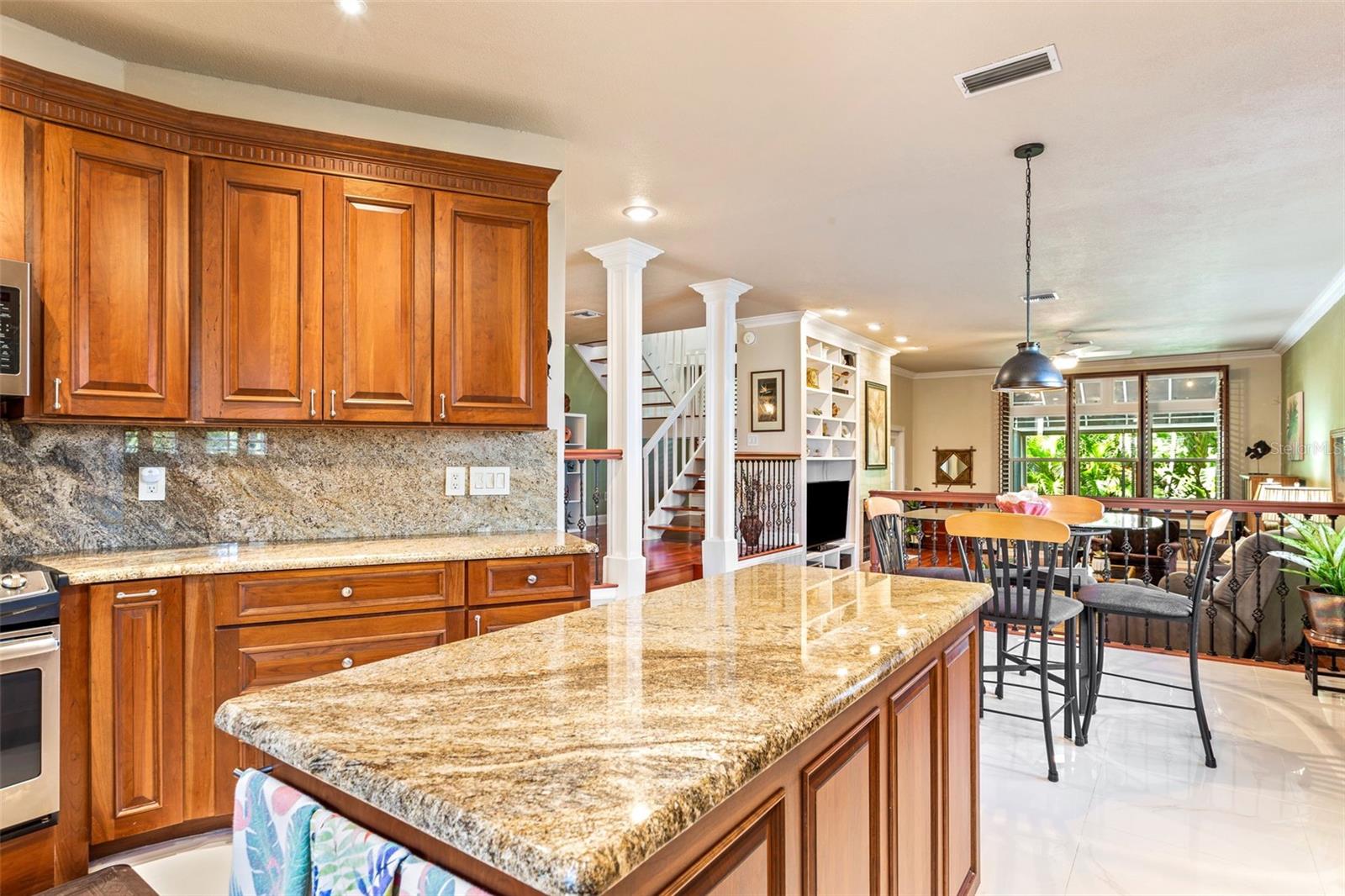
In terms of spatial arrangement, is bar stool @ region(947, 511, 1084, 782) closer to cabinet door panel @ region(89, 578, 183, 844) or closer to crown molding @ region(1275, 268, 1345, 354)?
cabinet door panel @ region(89, 578, 183, 844)

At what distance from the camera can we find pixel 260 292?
2604 millimetres

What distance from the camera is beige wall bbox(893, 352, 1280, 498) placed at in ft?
30.1

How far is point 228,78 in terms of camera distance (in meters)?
2.74

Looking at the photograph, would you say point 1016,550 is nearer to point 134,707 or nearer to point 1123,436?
point 134,707

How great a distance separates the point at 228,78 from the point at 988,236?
4030 mm

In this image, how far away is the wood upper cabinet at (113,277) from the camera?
2270mm

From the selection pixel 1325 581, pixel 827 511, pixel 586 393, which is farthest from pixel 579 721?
pixel 586 393

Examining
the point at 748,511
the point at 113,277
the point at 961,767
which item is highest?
the point at 113,277

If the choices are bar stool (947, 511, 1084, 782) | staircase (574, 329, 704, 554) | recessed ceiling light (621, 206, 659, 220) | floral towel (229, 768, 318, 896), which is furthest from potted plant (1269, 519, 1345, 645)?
floral towel (229, 768, 318, 896)

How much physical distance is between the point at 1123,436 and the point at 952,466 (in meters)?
2.30

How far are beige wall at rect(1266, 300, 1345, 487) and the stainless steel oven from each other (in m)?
7.78

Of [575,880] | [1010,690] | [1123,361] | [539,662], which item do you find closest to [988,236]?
[1010,690]

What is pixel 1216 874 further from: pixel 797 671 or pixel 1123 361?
pixel 1123 361

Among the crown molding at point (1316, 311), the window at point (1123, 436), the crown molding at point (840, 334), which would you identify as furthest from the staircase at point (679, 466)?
the crown molding at point (1316, 311)
